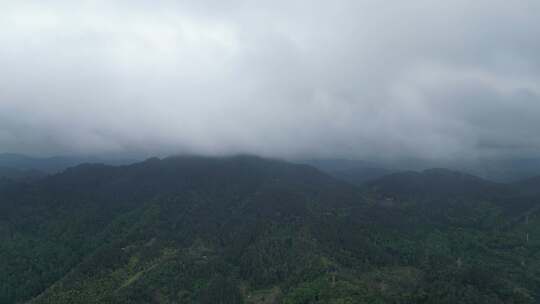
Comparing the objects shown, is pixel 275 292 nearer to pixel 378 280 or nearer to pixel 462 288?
pixel 378 280

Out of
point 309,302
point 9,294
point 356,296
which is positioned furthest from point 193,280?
point 9,294

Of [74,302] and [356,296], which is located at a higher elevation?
[356,296]

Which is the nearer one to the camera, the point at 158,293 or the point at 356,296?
the point at 356,296

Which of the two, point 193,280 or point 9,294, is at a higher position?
point 193,280

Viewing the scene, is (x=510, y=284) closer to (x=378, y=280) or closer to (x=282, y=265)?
(x=378, y=280)

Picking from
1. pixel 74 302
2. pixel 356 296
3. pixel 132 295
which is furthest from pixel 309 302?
pixel 74 302

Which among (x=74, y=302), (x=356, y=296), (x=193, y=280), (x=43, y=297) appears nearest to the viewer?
(x=356, y=296)

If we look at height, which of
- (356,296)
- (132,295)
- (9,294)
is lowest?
(9,294)

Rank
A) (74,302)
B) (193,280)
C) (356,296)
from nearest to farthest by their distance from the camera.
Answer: (356,296) → (74,302) → (193,280)

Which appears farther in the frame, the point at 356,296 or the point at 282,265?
the point at 282,265
